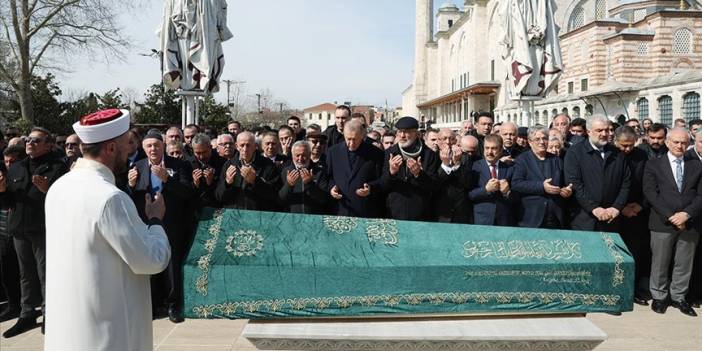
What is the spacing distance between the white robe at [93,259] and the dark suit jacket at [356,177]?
125 inches

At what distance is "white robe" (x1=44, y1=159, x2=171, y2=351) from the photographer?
288cm

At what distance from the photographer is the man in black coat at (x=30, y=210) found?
244 inches

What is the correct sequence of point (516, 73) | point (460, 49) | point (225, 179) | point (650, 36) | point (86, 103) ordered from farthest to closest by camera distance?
point (460, 49), point (650, 36), point (86, 103), point (516, 73), point (225, 179)

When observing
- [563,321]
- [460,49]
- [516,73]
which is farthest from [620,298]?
[460,49]

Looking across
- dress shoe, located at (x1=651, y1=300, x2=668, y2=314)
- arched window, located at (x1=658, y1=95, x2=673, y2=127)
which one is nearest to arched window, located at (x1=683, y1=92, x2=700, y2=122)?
arched window, located at (x1=658, y1=95, x2=673, y2=127)

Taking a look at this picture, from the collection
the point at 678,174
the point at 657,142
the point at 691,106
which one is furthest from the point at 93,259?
the point at 691,106

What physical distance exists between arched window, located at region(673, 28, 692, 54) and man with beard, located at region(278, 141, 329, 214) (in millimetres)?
36800

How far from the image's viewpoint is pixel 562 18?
1945 inches

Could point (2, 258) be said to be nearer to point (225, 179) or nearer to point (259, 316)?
point (225, 179)

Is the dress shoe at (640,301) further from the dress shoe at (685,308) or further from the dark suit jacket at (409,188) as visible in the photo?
the dark suit jacket at (409,188)

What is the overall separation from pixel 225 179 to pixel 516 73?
215 inches

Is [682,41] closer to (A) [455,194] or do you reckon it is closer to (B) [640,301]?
(B) [640,301]

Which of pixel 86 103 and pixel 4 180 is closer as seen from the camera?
pixel 4 180

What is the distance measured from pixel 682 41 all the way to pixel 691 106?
730 inches
